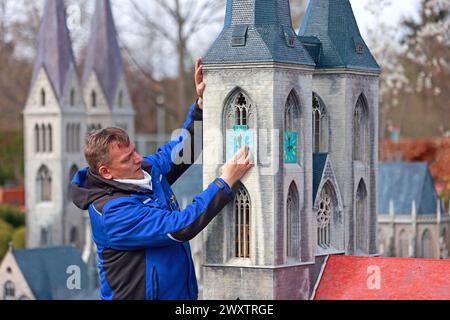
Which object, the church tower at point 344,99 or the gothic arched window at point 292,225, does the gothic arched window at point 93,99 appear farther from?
the gothic arched window at point 292,225

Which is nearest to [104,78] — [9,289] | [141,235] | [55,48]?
[55,48]

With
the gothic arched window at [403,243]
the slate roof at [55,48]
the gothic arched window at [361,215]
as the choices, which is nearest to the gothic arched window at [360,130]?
the gothic arched window at [361,215]

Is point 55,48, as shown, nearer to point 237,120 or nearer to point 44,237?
point 44,237

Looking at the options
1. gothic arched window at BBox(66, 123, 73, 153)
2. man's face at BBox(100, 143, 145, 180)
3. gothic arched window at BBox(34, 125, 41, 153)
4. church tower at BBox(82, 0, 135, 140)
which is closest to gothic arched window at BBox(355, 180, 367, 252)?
man's face at BBox(100, 143, 145, 180)

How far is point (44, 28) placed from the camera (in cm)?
6147

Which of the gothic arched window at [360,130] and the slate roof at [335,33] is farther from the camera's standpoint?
the gothic arched window at [360,130]

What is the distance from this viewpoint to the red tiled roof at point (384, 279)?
21191 millimetres

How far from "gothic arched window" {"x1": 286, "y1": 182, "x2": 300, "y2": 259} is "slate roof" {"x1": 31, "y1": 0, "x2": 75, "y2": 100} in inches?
1498

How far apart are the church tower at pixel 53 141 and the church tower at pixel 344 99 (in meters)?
36.0

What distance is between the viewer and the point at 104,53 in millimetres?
65188

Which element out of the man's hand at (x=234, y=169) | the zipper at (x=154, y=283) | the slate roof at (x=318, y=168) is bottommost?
the zipper at (x=154, y=283)

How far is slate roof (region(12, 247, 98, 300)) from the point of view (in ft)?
152
